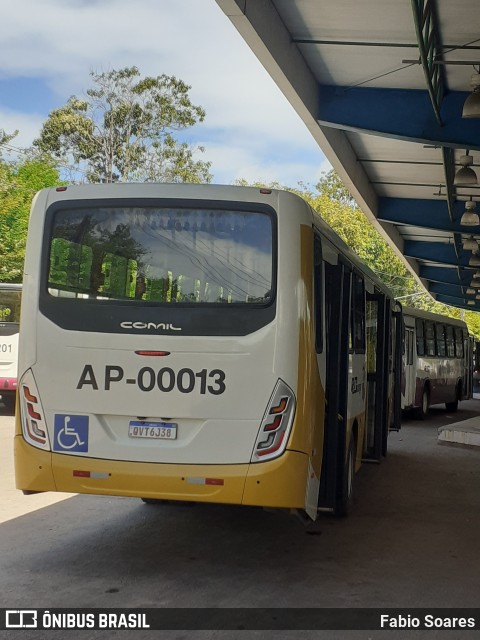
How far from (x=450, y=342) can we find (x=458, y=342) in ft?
5.84

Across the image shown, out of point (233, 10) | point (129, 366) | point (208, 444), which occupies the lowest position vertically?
point (208, 444)

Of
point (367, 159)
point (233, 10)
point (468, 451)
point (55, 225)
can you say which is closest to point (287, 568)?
point (55, 225)

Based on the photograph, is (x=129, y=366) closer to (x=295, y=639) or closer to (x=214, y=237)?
(x=214, y=237)

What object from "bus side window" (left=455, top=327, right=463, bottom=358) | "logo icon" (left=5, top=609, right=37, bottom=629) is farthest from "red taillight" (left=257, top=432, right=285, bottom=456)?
"bus side window" (left=455, top=327, right=463, bottom=358)

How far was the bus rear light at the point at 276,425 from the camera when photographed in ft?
21.5

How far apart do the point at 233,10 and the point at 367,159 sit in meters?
9.69

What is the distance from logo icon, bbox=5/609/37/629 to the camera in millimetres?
5410

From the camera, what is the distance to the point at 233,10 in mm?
9633

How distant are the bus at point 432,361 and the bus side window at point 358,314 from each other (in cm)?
1125

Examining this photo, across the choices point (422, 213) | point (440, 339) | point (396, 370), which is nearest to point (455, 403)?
point (440, 339)

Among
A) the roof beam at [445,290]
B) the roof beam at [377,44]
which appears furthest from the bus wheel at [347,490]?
the roof beam at [445,290]

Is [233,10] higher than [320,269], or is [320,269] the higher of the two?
[233,10]

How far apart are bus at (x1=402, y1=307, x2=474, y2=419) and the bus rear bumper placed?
51.0 feet

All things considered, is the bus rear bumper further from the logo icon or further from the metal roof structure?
the metal roof structure
